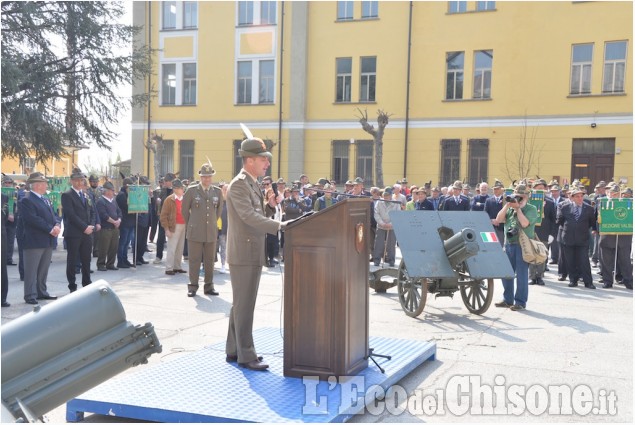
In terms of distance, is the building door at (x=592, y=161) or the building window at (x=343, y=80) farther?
the building window at (x=343, y=80)

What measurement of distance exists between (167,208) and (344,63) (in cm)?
1800

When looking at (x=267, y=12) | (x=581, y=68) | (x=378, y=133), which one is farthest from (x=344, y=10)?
(x=581, y=68)

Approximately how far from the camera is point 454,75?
28031mm

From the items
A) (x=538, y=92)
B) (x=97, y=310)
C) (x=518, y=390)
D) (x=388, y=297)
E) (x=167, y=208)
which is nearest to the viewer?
(x=97, y=310)

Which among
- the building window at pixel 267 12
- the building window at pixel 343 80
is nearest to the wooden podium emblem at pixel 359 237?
the building window at pixel 343 80

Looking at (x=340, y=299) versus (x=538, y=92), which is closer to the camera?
(x=340, y=299)

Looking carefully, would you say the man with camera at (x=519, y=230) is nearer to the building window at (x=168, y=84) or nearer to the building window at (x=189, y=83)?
the building window at (x=189, y=83)

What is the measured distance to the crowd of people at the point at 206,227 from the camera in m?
9.75

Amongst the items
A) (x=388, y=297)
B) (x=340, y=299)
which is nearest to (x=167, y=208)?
(x=388, y=297)

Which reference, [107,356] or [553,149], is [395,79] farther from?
[107,356]

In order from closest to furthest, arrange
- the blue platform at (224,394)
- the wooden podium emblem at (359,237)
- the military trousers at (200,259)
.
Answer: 1. the blue platform at (224,394)
2. the wooden podium emblem at (359,237)
3. the military trousers at (200,259)

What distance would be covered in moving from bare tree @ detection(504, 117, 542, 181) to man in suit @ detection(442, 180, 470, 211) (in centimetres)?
1207

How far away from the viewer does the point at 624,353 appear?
7.25 m

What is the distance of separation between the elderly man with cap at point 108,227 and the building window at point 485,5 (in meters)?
19.0
